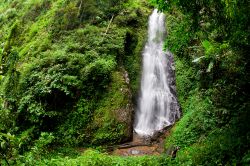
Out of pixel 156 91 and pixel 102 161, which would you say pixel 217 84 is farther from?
pixel 156 91

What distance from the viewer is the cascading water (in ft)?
45.0

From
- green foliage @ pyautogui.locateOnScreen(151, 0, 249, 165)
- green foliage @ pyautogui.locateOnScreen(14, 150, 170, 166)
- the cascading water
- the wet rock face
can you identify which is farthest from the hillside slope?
green foliage @ pyautogui.locateOnScreen(151, 0, 249, 165)

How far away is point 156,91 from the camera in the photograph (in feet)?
49.8

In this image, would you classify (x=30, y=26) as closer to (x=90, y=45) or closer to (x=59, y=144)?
(x=90, y=45)

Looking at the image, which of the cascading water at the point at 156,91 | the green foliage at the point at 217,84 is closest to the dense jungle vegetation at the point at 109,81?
the green foliage at the point at 217,84

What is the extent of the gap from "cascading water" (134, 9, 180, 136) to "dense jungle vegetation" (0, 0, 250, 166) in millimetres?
432

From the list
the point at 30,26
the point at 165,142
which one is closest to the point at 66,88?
the point at 165,142

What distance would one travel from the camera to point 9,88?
12188mm

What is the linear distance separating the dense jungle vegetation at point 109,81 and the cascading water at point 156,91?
17.0 inches

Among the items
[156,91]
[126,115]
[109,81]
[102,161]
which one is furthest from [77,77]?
[102,161]

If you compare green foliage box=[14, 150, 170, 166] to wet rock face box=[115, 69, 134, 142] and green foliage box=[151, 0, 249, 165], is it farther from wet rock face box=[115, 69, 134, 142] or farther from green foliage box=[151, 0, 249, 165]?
wet rock face box=[115, 69, 134, 142]

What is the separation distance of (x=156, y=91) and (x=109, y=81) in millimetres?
2511

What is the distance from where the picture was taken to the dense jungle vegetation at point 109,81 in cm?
761

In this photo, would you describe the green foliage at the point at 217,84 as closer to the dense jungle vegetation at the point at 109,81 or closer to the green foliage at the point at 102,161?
the dense jungle vegetation at the point at 109,81
